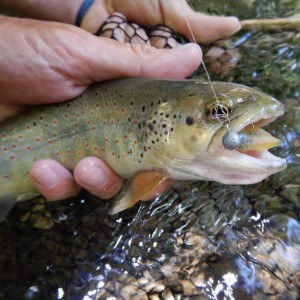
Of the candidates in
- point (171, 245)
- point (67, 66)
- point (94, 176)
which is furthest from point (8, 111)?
point (171, 245)

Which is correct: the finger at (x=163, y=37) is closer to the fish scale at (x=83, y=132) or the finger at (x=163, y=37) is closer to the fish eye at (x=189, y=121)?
the fish scale at (x=83, y=132)

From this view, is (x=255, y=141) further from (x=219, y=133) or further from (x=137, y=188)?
(x=137, y=188)

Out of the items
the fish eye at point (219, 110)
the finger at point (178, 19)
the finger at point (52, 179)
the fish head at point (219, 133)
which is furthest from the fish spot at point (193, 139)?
the finger at point (178, 19)

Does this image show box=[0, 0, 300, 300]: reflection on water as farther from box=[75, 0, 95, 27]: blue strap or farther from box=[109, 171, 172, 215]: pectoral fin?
box=[75, 0, 95, 27]: blue strap

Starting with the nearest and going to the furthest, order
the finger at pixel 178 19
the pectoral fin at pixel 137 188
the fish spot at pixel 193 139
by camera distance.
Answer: the fish spot at pixel 193 139 < the pectoral fin at pixel 137 188 < the finger at pixel 178 19

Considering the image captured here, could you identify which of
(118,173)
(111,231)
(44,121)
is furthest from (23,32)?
(111,231)

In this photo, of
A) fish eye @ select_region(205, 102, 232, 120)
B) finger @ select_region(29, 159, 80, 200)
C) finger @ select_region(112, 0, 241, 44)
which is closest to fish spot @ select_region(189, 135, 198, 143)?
fish eye @ select_region(205, 102, 232, 120)

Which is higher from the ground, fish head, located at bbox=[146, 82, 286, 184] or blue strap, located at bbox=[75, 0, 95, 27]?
blue strap, located at bbox=[75, 0, 95, 27]
